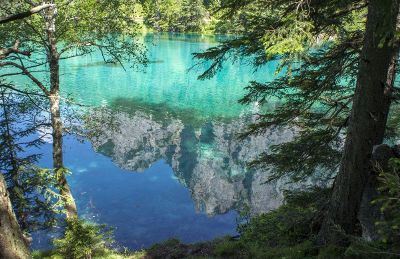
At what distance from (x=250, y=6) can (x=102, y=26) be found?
8533 mm

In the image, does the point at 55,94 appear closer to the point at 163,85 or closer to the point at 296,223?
the point at 296,223

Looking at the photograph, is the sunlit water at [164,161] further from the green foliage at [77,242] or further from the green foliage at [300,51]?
the green foliage at [300,51]

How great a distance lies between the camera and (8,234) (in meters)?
4.79

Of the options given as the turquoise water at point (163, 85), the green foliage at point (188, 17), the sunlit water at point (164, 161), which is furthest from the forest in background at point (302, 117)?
the green foliage at point (188, 17)

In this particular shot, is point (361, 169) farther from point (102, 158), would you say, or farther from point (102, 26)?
point (102, 158)

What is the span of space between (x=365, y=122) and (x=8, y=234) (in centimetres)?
604

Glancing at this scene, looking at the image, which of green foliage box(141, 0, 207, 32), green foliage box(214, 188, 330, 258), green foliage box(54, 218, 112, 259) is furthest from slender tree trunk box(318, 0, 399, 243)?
green foliage box(141, 0, 207, 32)

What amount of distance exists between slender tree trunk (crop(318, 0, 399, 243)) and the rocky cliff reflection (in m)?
15.6

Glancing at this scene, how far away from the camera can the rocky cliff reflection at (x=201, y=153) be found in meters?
25.0

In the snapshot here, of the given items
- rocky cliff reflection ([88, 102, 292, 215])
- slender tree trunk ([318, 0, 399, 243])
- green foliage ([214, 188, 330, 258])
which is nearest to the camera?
slender tree trunk ([318, 0, 399, 243])

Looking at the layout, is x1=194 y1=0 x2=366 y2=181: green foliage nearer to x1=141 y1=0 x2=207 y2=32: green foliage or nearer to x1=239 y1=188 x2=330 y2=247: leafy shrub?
x1=239 y1=188 x2=330 y2=247: leafy shrub

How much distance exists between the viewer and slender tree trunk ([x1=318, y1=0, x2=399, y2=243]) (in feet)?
21.2

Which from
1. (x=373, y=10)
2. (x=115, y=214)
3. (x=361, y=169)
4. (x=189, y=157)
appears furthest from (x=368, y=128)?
(x=189, y=157)

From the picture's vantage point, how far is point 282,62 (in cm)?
625
